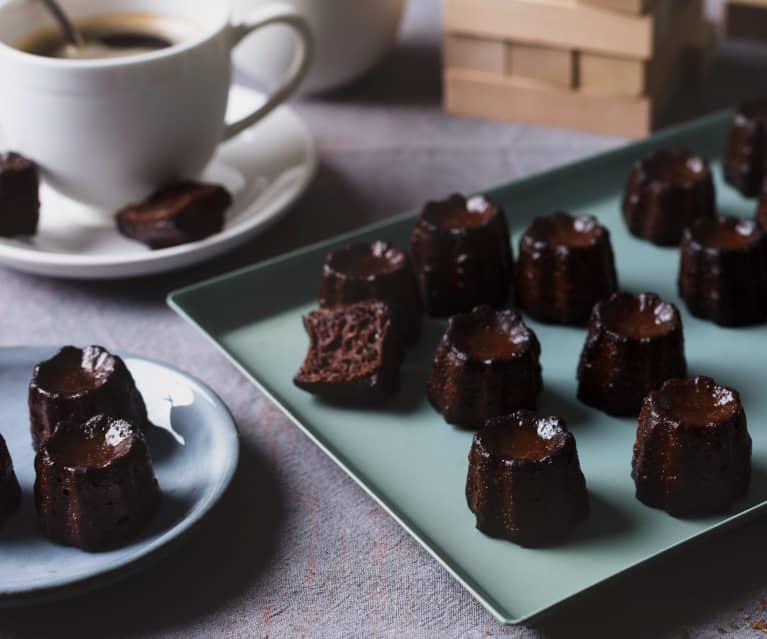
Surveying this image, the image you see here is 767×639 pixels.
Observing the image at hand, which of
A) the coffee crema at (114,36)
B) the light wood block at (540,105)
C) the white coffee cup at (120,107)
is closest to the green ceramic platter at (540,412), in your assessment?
the light wood block at (540,105)

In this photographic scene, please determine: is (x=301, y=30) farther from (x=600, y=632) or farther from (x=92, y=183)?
(x=600, y=632)

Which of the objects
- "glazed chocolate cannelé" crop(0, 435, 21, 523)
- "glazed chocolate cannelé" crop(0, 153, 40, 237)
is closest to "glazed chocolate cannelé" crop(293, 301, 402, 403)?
"glazed chocolate cannelé" crop(0, 435, 21, 523)

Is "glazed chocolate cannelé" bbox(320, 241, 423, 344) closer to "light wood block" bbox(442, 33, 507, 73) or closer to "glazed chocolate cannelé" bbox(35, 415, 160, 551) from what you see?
"glazed chocolate cannelé" bbox(35, 415, 160, 551)

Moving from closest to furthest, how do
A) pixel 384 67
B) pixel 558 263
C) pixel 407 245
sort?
pixel 558 263 → pixel 407 245 → pixel 384 67

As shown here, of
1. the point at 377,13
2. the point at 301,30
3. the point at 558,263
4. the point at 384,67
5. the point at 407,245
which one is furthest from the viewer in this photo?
the point at 384,67

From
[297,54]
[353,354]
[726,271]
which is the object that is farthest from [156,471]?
[297,54]

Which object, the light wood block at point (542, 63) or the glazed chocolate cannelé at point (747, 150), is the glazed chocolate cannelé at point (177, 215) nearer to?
the light wood block at point (542, 63)

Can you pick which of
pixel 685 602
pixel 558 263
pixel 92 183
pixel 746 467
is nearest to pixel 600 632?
pixel 685 602
